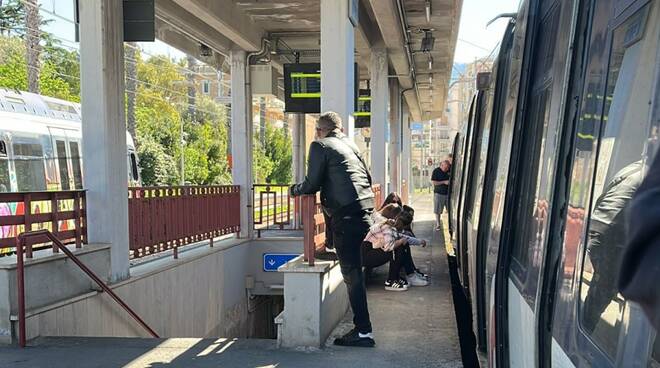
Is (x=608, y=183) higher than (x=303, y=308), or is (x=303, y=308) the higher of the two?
(x=608, y=183)

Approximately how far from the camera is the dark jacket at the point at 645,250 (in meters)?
0.80

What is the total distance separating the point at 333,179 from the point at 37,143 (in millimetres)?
10150

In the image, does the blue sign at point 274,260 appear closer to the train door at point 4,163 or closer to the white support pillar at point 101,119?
the train door at point 4,163

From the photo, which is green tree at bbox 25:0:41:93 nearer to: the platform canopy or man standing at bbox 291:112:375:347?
the platform canopy

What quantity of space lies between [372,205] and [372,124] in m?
11.5

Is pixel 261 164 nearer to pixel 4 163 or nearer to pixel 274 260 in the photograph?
pixel 274 260

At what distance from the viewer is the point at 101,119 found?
25.0 feet

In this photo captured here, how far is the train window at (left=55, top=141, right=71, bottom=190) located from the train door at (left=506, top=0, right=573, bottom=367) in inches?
514

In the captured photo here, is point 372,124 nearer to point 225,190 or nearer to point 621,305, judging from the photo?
point 225,190

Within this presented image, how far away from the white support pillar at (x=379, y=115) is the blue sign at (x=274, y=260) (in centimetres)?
415

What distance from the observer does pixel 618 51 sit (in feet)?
5.88

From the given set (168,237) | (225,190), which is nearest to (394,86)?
(225,190)

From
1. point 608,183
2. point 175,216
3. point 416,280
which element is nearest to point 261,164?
point 175,216

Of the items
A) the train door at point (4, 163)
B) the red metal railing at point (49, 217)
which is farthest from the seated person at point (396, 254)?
the train door at point (4, 163)
